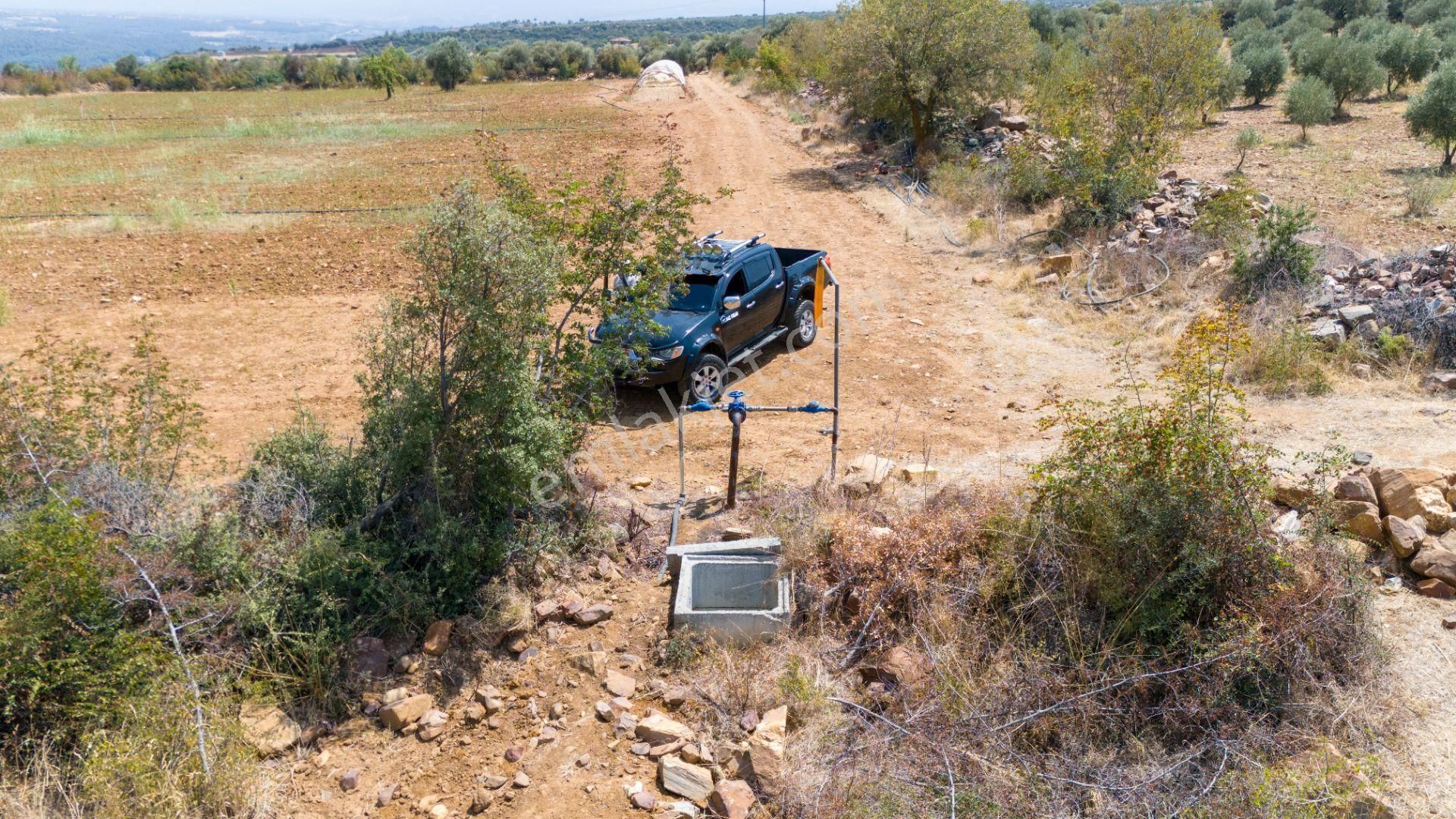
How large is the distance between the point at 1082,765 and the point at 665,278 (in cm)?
511

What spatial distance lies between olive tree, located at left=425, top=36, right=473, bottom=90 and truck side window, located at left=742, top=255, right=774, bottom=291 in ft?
182

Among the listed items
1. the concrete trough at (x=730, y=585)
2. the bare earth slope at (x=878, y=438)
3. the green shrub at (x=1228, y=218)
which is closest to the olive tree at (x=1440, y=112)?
the green shrub at (x=1228, y=218)

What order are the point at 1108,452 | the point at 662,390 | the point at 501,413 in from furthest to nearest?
the point at 662,390
the point at 501,413
the point at 1108,452

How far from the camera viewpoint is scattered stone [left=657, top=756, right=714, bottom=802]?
541 cm

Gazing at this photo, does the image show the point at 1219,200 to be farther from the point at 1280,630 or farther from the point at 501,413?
the point at 501,413

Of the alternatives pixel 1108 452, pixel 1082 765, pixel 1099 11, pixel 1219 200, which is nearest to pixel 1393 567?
pixel 1108 452

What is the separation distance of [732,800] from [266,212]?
1985 cm

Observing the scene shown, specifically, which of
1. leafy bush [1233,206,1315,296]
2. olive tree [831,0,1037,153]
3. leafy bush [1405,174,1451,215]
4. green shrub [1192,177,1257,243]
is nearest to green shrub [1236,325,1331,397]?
leafy bush [1233,206,1315,296]

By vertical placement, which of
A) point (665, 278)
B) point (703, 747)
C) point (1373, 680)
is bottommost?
point (703, 747)

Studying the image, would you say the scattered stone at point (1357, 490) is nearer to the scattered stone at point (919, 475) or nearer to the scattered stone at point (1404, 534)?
the scattered stone at point (1404, 534)

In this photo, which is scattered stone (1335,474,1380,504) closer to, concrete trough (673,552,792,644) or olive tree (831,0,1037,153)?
concrete trough (673,552,792,644)

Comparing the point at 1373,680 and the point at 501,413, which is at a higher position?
the point at 501,413

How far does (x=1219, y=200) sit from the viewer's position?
46.5 feet

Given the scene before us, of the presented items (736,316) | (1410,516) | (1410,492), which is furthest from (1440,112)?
(736,316)
